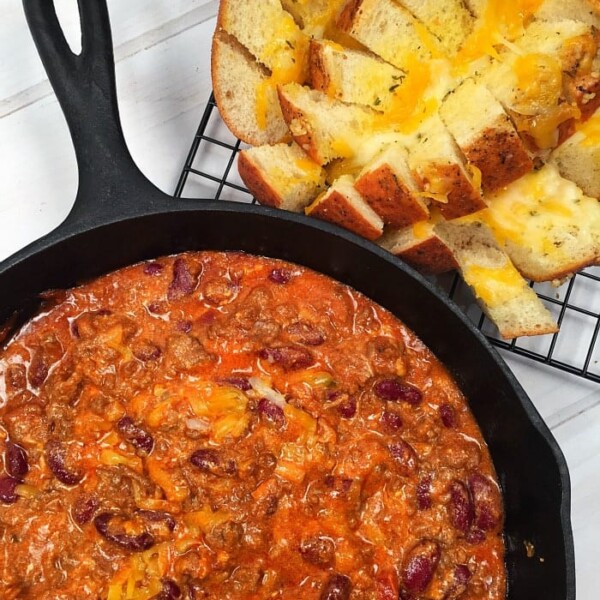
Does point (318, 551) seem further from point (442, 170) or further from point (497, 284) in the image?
point (442, 170)

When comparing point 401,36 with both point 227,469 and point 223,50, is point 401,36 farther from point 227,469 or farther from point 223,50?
point 227,469

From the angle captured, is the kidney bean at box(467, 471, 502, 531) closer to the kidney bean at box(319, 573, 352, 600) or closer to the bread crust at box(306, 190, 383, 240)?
the kidney bean at box(319, 573, 352, 600)

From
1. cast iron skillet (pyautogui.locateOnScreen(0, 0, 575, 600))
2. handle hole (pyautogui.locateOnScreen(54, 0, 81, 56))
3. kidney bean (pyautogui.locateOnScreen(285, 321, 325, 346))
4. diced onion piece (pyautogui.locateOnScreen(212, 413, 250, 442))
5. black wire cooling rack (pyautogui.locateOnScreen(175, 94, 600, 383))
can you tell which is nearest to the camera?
cast iron skillet (pyautogui.locateOnScreen(0, 0, 575, 600))

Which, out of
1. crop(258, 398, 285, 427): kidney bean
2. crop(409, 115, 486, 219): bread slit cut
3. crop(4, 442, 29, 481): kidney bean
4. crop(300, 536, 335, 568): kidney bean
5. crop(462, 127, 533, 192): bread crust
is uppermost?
crop(462, 127, 533, 192): bread crust

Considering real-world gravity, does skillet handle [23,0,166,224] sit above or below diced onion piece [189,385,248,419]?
above

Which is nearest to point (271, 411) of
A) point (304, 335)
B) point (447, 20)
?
point (304, 335)

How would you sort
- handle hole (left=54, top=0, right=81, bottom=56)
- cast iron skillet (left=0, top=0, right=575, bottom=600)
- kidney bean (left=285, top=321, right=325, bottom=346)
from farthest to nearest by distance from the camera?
1. handle hole (left=54, top=0, right=81, bottom=56)
2. kidney bean (left=285, top=321, right=325, bottom=346)
3. cast iron skillet (left=0, top=0, right=575, bottom=600)

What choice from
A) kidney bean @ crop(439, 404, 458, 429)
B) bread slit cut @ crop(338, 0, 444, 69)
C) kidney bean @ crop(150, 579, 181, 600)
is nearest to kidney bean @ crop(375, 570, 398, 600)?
kidney bean @ crop(439, 404, 458, 429)
